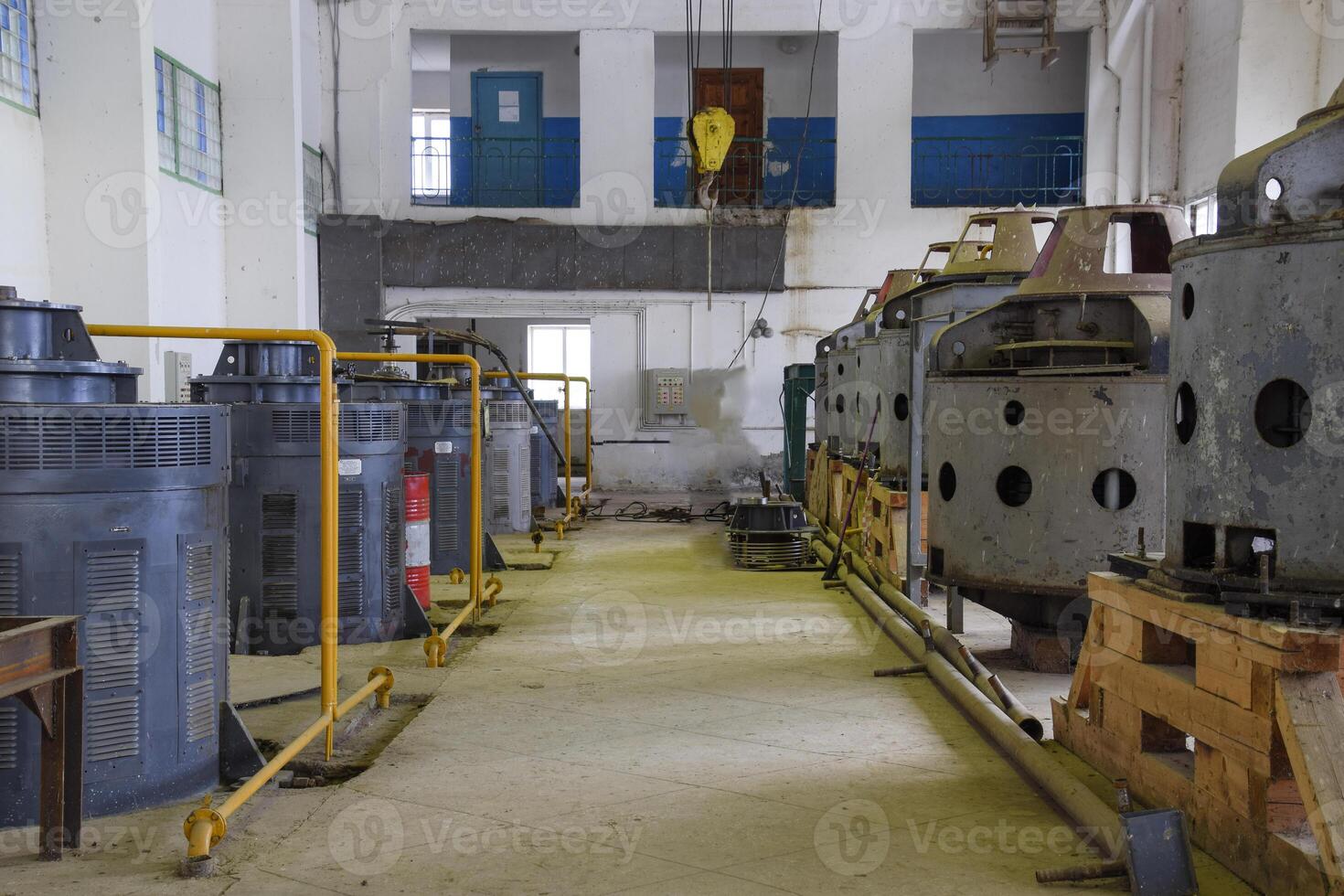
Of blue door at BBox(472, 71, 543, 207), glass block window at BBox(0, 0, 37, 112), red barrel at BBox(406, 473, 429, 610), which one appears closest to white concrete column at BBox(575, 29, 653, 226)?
blue door at BBox(472, 71, 543, 207)

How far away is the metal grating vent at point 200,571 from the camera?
3879 millimetres

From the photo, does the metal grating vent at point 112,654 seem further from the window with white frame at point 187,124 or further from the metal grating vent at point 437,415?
the window with white frame at point 187,124

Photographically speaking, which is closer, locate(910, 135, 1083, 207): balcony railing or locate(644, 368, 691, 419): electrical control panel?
locate(644, 368, 691, 419): electrical control panel

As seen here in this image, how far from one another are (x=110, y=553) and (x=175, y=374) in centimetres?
579

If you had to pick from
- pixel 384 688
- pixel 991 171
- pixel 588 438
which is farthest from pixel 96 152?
pixel 991 171

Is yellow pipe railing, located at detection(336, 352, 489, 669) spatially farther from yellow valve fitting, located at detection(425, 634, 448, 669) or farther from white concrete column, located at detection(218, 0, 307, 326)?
white concrete column, located at detection(218, 0, 307, 326)

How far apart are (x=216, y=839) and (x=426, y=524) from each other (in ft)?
12.4

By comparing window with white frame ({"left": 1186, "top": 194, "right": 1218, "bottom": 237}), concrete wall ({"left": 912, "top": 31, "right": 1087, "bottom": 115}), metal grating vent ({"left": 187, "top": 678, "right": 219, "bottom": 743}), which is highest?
concrete wall ({"left": 912, "top": 31, "right": 1087, "bottom": 115})

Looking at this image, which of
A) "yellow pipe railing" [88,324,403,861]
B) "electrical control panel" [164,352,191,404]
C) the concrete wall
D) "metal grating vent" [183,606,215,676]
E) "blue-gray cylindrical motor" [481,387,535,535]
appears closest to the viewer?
"metal grating vent" [183,606,215,676]

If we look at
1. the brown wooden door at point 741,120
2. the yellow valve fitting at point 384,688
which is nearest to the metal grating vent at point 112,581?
the yellow valve fitting at point 384,688

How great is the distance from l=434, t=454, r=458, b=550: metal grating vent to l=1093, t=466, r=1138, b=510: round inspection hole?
4.86m

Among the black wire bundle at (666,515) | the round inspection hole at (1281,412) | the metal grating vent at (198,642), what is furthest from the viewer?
the black wire bundle at (666,515)

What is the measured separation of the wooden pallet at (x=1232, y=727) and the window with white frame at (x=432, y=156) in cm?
1431

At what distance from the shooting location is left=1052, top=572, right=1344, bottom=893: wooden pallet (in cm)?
272
